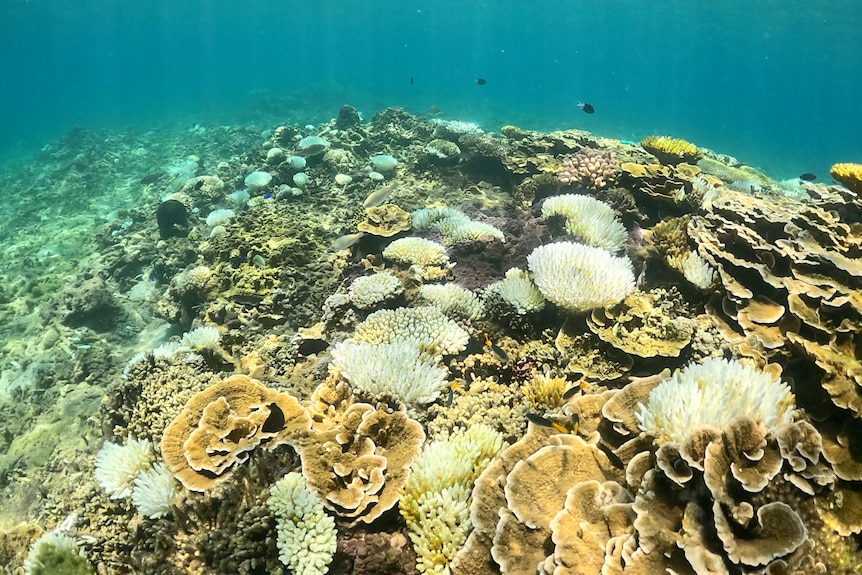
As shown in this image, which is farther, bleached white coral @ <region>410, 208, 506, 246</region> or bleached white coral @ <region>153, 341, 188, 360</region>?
bleached white coral @ <region>410, 208, 506, 246</region>

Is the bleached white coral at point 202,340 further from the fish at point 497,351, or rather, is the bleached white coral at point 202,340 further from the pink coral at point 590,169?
the pink coral at point 590,169

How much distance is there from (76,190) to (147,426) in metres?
23.0

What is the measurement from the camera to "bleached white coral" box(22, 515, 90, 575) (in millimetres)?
3758

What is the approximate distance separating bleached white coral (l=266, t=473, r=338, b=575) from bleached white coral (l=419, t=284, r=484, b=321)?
9.22 ft

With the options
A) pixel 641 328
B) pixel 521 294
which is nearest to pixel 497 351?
pixel 521 294

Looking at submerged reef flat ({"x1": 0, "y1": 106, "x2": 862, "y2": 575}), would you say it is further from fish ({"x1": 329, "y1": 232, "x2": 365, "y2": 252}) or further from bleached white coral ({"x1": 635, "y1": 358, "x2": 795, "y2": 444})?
fish ({"x1": 329, "y1": 232, "x2": 365, "y2": 252})

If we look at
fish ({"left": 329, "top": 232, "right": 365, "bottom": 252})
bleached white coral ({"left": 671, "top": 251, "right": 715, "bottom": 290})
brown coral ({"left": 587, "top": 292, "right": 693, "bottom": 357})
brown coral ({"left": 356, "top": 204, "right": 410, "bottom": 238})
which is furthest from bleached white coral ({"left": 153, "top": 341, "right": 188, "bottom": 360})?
bleached white coral ({"left": 671, "top": 251, "right": 715, "bottom": 290})

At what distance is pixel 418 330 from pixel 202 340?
322 cm

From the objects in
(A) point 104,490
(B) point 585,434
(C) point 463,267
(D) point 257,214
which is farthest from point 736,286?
(D) point 257,214

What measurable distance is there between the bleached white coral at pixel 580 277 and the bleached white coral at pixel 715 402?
175cm

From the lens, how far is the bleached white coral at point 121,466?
422 cm

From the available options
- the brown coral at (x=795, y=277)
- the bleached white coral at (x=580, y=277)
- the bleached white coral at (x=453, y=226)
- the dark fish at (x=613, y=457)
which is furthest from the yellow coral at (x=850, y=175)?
the dark fish at (x=613, y=457)

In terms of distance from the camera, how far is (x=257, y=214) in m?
Answer: 9.42

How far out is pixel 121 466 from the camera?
4312 mm
